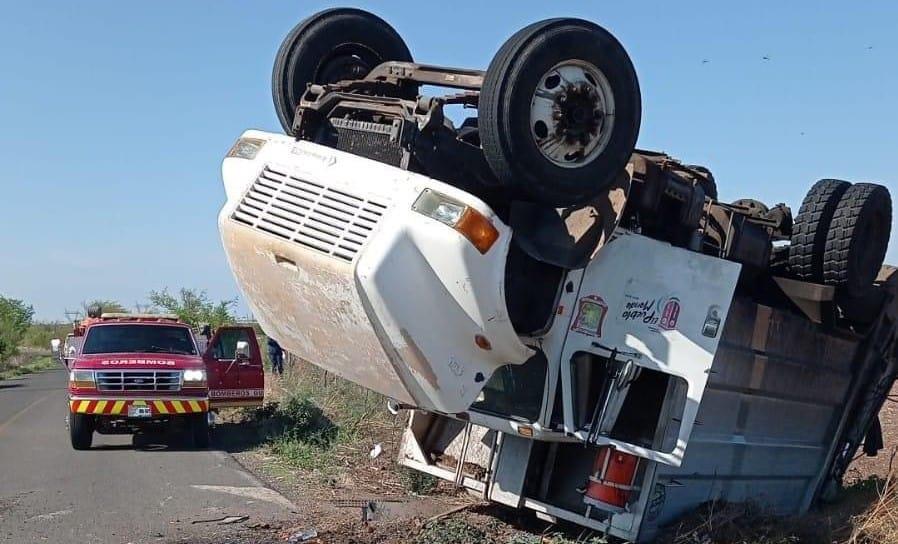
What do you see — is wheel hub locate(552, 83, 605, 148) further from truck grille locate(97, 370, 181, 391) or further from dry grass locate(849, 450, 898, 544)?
truck grille locate(97, 370, 181, 391)

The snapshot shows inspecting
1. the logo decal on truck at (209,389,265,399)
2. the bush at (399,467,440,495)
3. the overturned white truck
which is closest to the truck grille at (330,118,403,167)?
the overturned white truck

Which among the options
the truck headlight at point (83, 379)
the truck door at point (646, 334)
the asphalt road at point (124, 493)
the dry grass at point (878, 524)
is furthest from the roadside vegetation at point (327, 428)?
the dry grass at point (878, 524)

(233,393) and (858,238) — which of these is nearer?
(858,238)

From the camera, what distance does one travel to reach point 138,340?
1361 centimetres

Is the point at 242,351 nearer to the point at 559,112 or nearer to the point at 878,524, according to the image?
the point at 878,524

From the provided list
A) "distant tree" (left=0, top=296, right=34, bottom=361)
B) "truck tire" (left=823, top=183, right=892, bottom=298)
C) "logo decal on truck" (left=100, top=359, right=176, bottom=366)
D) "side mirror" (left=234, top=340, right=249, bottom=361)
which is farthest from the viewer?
"distant tree" (left=0, top=296, right=34, bottom=361)

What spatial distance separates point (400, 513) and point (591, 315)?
2.65 m

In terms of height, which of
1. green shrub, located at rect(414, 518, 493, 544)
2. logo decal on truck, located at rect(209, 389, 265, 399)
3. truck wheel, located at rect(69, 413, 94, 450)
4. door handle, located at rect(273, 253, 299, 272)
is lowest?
truck wheel, located at rect(69, 413, 94, 450)

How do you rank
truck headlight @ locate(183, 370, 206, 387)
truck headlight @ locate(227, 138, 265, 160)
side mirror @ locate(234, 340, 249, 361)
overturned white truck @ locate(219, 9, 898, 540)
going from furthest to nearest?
1. side mirror @ locate(234, 340, 249, 361)
2. truck headlight @ locate(183, 370, 206, 387)
3. truck headlight @ locate(227, 138, 265, 160)
4. overturned white truck @ locate(219, 9, 898, 540)

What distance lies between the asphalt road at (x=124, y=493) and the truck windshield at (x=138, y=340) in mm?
1229

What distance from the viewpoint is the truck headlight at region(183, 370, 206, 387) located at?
42.3 feet

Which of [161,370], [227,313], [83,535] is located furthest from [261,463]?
[227,313]

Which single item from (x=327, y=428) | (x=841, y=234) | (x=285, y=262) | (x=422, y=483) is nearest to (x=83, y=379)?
(x=327, y=428)

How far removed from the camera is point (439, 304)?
214 inches
